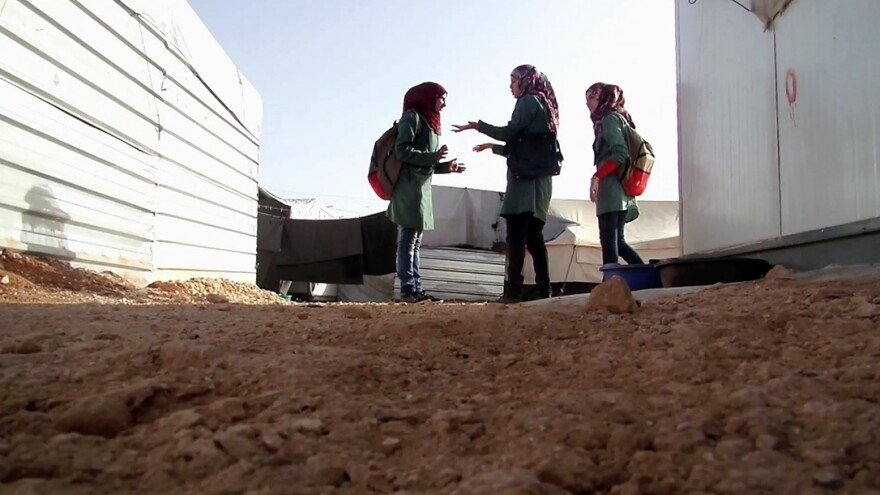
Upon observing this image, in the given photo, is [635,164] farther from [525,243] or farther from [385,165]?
[385,165]

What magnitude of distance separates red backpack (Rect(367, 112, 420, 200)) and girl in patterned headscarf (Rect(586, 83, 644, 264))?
1248 millimetres

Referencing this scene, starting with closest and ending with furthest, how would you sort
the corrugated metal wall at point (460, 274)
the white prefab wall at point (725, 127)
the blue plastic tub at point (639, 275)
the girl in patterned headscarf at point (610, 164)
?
1. the blue plastic tub at point (639, 275)
2. the white prefab wall at point (725, 127)
3. the girl in patterned headscarf at point (610, 164)
4. the corrugated metal wall at point (460, 274)

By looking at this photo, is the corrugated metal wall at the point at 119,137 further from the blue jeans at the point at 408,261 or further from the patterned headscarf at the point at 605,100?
the patterned headscarf at the point at 605,100

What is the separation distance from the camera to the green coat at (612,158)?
3.75m

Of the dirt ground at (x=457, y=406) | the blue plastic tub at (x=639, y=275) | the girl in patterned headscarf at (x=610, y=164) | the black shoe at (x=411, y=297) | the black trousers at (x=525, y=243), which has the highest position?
the girl in patterned headscarf at (x=610, y=164)

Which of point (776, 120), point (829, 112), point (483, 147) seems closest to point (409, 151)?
point (483, 147)

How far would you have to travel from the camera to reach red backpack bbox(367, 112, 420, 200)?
4.25 m

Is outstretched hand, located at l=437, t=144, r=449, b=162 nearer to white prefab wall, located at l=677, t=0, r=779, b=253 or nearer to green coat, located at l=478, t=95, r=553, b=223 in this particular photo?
green coat, located at l=478, t=95, r=553, b=223

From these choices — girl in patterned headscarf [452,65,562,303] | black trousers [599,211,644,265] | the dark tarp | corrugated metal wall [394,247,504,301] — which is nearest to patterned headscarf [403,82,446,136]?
girl in patterned headscarf [452,65,562,303]

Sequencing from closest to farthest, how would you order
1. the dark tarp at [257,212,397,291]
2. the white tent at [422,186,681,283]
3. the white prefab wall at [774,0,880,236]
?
the white prefab wall at [774,0,880,236], the dark tarp at [257,212,397,291], the white tent at [422,186,681,283]

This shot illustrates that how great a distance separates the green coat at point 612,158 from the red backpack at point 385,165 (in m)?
1.28

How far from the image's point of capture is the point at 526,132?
3.75 metres

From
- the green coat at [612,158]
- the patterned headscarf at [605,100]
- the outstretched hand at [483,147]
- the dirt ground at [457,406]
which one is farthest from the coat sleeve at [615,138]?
the dirt ground at [457,406]

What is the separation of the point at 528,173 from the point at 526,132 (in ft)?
0.84
